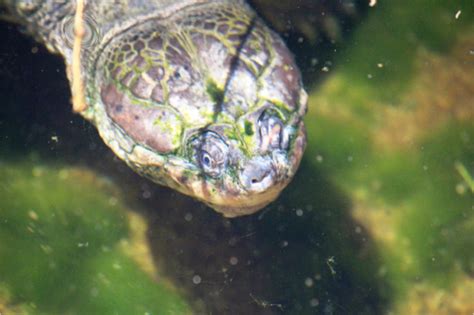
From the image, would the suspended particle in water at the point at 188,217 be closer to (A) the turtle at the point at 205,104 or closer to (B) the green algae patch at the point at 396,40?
(A) the turtle at the point at 205,104

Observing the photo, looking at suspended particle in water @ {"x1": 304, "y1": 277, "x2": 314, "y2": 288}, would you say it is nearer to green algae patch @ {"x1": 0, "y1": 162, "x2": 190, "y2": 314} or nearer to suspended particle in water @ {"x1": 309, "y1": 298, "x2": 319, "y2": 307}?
suspended particle in water @ {"x1": 309, "y1": 298, "x2": 319, "y2": 307}

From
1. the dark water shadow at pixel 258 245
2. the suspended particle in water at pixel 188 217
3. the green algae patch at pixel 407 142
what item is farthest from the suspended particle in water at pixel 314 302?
the suspended particle in water at pixel 188 217

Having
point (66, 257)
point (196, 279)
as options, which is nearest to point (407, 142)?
point (196, 279)

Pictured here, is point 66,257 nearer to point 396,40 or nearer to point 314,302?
point 314,302

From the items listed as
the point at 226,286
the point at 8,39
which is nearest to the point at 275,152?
the point at 226,286

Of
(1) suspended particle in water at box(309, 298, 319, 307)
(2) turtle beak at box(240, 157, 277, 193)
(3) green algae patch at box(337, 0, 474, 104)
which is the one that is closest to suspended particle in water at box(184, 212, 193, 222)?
(1) suspended particle in water at box(309, 298, 319, 307)

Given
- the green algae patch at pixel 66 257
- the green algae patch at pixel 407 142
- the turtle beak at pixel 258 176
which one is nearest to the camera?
the turtle beak at pixel 258 176
